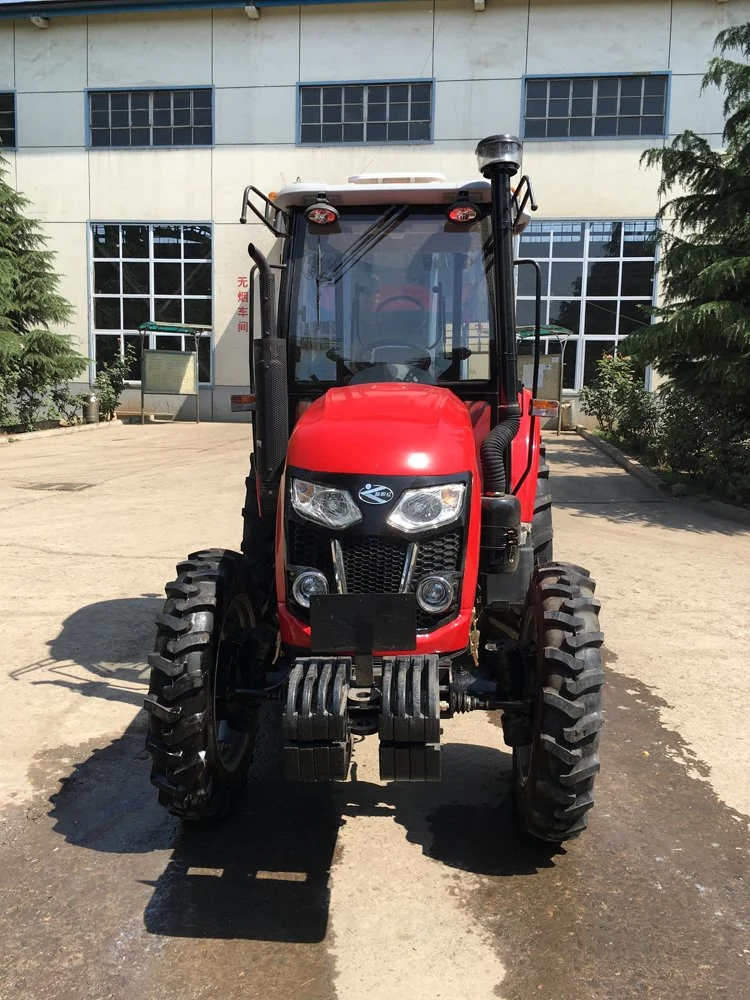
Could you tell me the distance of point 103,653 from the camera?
17.7 ft

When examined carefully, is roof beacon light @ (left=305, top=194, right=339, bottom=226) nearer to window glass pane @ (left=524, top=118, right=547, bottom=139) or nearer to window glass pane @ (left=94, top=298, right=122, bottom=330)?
window glass pane @ (left=524, top=118, right=547, bottom=139)

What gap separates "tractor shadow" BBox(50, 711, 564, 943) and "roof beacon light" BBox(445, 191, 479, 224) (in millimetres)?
2645

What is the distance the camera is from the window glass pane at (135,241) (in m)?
24.3

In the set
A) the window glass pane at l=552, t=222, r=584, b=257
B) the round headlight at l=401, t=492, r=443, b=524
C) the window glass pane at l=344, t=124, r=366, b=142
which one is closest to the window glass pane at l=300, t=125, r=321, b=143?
the window glass pane at l=344, t=124, r=366, b=142

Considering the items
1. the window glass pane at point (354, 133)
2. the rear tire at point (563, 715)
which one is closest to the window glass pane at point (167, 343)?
the window glass pane at point (354, 133)

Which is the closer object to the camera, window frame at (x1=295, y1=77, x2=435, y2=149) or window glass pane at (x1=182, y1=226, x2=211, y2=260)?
window frame at (x1=295, y1=77, x2=435, y2=149)

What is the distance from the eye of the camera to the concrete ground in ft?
8.64

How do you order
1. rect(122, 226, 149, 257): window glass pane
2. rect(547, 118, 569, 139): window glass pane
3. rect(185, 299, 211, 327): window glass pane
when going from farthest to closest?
rect(185, 299, 211, 327): window glass pane
rect(122, 226, 149, 257): window glass pane
rect(547, 118, 569, 139): window glass pane

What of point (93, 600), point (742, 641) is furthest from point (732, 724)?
point (93, 600)

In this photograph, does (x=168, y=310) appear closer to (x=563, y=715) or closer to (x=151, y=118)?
(x=151, y=118)

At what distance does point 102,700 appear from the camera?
4707mm

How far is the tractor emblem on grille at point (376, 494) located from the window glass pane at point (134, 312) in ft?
77.3

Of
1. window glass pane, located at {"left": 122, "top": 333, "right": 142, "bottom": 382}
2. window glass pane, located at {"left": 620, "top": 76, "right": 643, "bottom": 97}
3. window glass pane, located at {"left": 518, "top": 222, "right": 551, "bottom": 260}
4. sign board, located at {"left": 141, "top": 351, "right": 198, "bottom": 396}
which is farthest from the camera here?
window glass pane, located at {"left": 122, "top": 333, "right": 142, "bottom": 382}

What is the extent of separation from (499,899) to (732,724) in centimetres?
217
